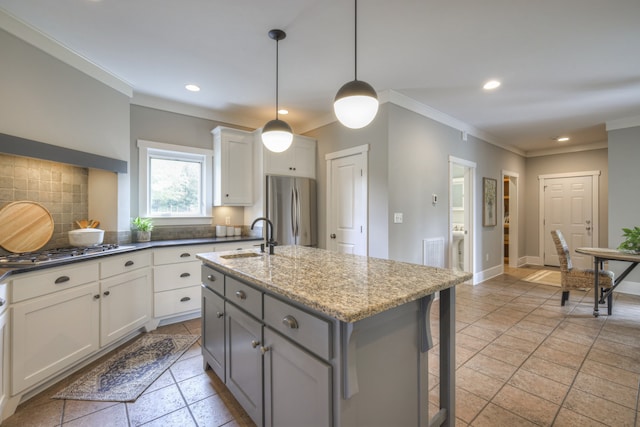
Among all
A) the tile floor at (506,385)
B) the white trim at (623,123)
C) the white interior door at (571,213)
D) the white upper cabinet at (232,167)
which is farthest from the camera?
the white interior door at (571,213)

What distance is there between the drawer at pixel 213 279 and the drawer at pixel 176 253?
1161 mm

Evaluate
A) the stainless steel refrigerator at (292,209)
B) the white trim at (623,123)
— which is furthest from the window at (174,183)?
the white trim at (623,123)

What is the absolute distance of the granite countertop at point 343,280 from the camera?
3.38ft

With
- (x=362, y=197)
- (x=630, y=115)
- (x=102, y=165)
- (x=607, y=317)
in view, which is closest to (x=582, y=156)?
(x=630, y=115)

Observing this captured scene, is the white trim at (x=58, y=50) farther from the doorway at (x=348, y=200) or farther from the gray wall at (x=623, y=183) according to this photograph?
the gray wall at (x=623, y=183)

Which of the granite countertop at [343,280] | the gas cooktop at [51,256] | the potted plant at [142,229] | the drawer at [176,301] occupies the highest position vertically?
the potted plant at [142,229]

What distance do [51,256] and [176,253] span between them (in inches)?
42.4

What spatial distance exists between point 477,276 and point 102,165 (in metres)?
5.49

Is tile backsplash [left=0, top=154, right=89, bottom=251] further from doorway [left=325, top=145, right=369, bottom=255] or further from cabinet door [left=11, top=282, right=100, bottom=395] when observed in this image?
doorway [left=325, top=145, right=369, bottom=255]

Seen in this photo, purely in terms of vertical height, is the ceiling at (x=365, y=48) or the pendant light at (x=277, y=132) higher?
the ceiling at (x=365, y=48)

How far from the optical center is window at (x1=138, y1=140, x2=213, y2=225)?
3473mm

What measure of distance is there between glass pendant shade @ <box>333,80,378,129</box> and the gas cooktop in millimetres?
2210

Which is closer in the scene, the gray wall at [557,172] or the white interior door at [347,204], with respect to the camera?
the white interior door at [347,204]

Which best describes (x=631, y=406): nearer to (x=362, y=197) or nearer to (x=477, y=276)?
(x=362, y=197)
